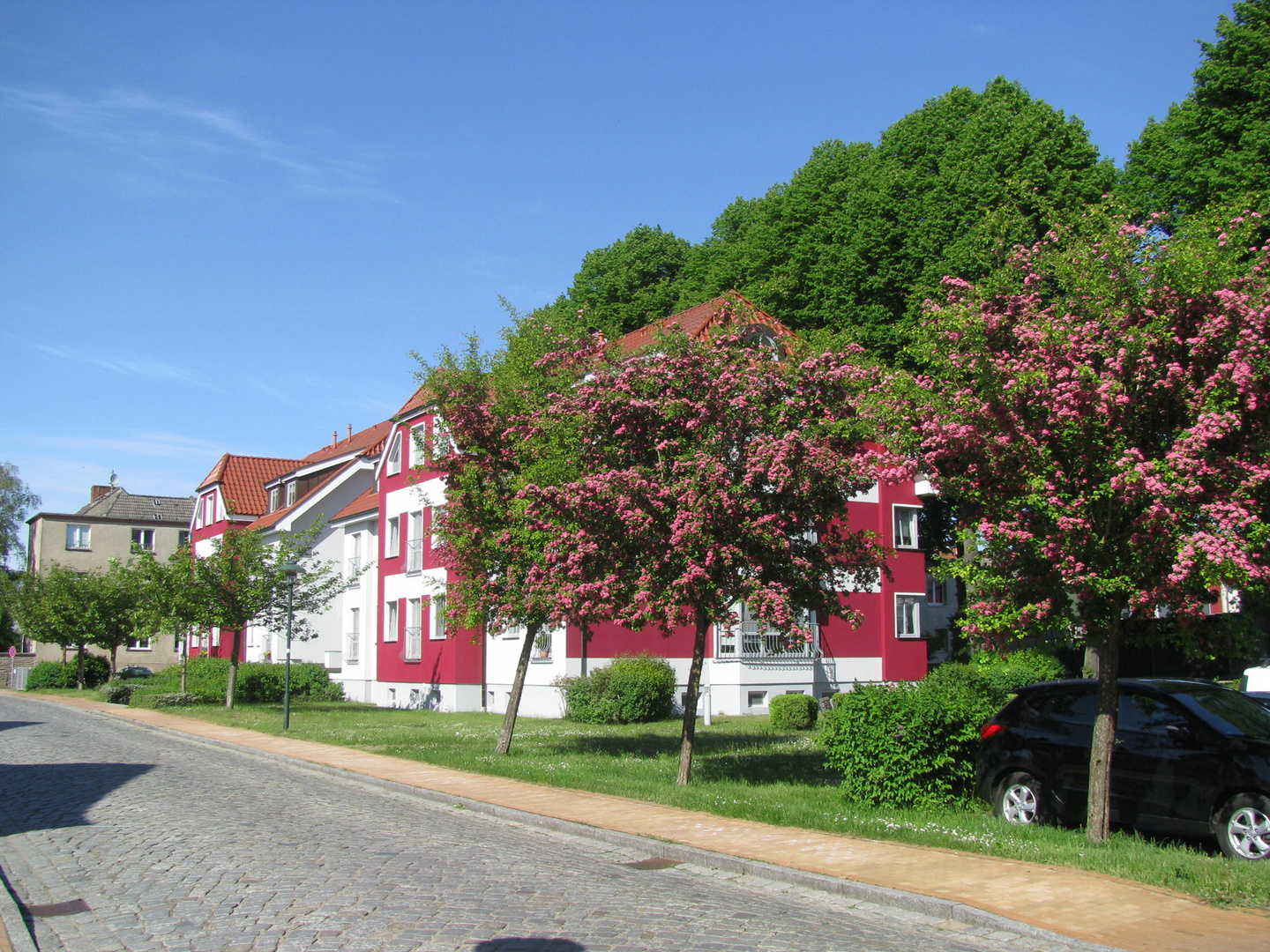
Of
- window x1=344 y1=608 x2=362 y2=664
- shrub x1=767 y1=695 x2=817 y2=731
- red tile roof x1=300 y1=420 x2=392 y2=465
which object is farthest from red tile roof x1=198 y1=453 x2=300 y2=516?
shrub x1=767 y1=695 x2=817 y2=731

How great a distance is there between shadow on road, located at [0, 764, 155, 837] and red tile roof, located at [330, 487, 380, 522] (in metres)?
23.1

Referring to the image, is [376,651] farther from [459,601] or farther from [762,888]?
[762,888]

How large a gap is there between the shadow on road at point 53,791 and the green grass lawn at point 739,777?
15.9 feet

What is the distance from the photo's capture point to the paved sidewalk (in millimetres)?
7203

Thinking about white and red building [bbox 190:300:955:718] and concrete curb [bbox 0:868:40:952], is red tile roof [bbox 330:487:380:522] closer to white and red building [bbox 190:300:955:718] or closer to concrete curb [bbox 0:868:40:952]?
white and red building [bbox 190:300:955:718]

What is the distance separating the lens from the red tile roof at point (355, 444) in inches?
1966

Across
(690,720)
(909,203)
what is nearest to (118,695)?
(690,720)

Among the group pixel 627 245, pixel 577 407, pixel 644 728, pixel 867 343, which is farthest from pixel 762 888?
pixel 627 245

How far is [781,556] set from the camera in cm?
1419

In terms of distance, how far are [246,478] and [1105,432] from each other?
53.4 meters

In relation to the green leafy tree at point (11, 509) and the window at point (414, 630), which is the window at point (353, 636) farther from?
the green leafy tree at point (11, 509)

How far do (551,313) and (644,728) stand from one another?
1047 cm

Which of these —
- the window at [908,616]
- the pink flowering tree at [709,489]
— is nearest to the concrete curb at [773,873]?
the pink flowering tree at [709,489]

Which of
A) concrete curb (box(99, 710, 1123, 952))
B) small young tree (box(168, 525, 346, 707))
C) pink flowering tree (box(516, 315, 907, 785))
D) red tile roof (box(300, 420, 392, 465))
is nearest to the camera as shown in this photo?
concrete curb (box(99, 710, 1123, 952))
